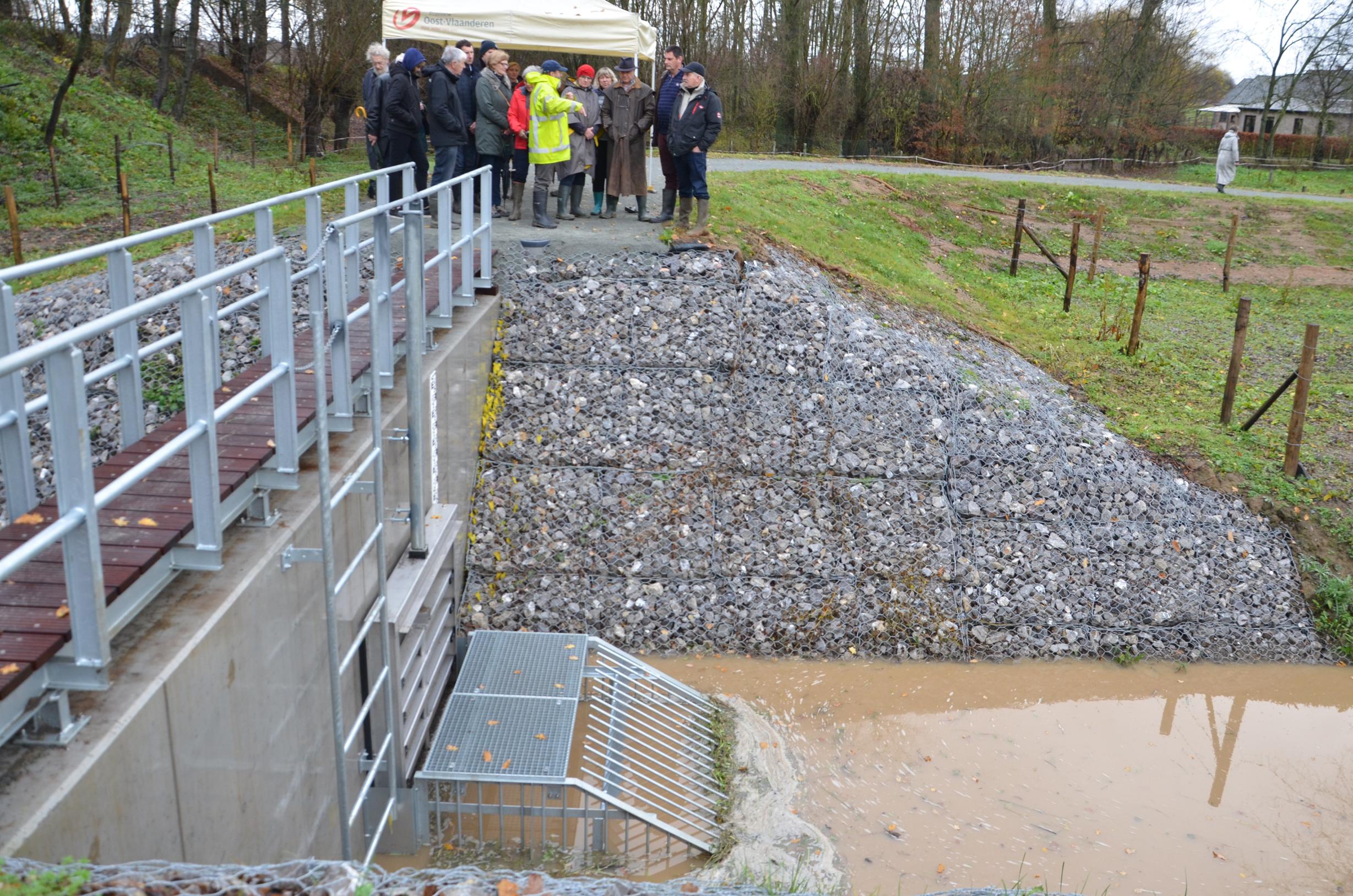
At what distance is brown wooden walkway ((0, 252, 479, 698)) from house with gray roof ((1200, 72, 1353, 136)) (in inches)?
1937

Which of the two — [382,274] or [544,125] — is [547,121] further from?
[382,274]

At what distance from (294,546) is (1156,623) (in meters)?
7.99

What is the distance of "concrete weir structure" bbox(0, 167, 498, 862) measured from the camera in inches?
141

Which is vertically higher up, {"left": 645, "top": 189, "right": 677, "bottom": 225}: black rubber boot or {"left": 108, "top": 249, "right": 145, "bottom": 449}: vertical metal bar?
{"left": 645, "top": 189, "right": 677, "bottom": 225}: black rubber boot

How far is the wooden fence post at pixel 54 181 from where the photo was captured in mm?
17594

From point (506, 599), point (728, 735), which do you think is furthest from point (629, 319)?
point (728, 735)

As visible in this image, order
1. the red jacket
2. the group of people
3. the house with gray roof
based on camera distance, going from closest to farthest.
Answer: the group of people, the red jacket, the house with gray roof

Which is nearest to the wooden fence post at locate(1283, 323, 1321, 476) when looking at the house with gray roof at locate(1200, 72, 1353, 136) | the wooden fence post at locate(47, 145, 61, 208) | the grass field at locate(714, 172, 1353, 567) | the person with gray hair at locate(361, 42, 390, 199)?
the grass field at locate(714, 172, 1353, 567)

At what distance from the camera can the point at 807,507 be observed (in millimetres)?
10266

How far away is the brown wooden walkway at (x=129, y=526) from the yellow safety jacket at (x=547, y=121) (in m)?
6.26

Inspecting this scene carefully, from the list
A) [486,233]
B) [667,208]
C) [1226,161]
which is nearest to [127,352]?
[486,233]

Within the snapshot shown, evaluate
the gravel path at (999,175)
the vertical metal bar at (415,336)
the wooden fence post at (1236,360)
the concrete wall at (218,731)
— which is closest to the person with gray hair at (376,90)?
the vertical metal bar at (415,336)

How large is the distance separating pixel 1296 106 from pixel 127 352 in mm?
68866

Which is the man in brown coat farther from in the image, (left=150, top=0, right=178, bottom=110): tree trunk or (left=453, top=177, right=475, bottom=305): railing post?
(left=150, top=0, right=178, bottom=110): tree trunk
